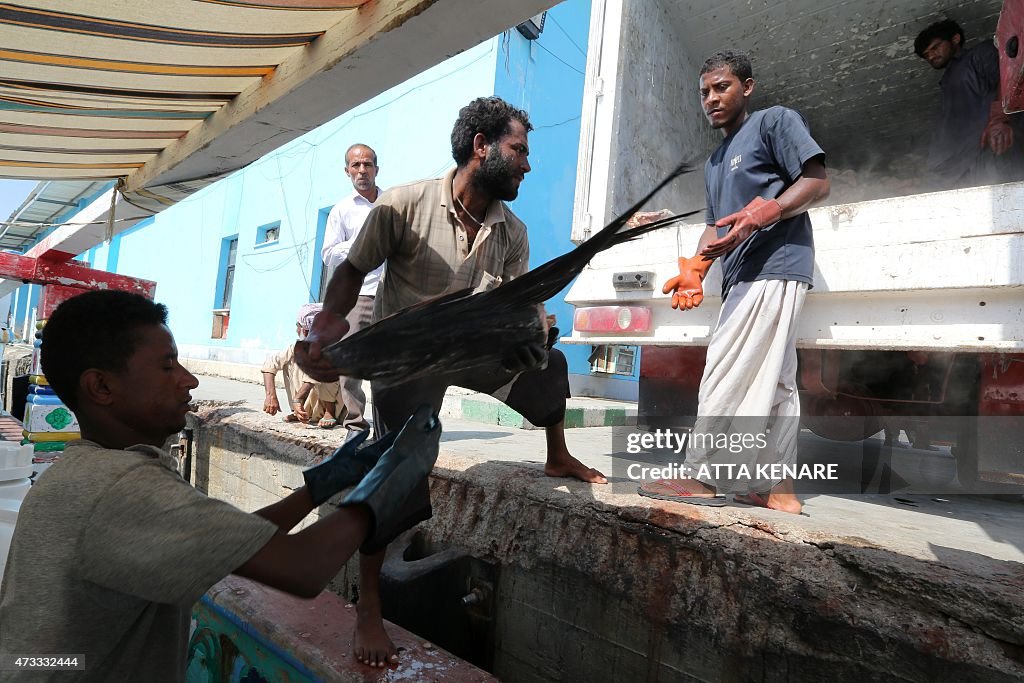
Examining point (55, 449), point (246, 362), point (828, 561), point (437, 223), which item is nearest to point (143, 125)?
point (437, 223)

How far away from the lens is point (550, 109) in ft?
25.2

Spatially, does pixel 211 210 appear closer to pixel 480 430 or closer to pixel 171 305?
pixel 171 305

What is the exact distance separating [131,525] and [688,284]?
77.2 inches

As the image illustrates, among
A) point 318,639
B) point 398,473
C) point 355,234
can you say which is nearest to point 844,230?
point 398,473

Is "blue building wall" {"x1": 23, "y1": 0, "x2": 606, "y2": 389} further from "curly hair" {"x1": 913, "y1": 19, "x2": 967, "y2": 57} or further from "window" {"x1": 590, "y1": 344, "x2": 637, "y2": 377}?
"curly hair" {"x1": 913, "y1": 19, "x2": 967, "y2": 57}

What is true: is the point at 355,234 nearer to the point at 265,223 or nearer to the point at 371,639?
the point at 371,639

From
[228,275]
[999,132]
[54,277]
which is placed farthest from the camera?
[228,275]

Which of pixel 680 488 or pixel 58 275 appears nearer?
pixel 680 488

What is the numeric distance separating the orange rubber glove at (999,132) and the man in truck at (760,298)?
4.49 ft

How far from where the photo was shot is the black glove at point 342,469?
1.28 m

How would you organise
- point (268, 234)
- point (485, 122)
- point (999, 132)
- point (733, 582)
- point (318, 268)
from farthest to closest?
point (268, 234)
point (318, 268)
point (999, 132)
point (485, 122)
point (733, 582)

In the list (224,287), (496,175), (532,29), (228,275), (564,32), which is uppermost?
(564,32)

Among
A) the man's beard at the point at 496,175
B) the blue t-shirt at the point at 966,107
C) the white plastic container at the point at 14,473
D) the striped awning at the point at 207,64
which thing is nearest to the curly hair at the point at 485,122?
the man's beard at the point at 496,175

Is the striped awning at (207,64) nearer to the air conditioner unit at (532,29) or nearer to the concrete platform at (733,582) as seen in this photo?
the concrete platform at (733,582)
